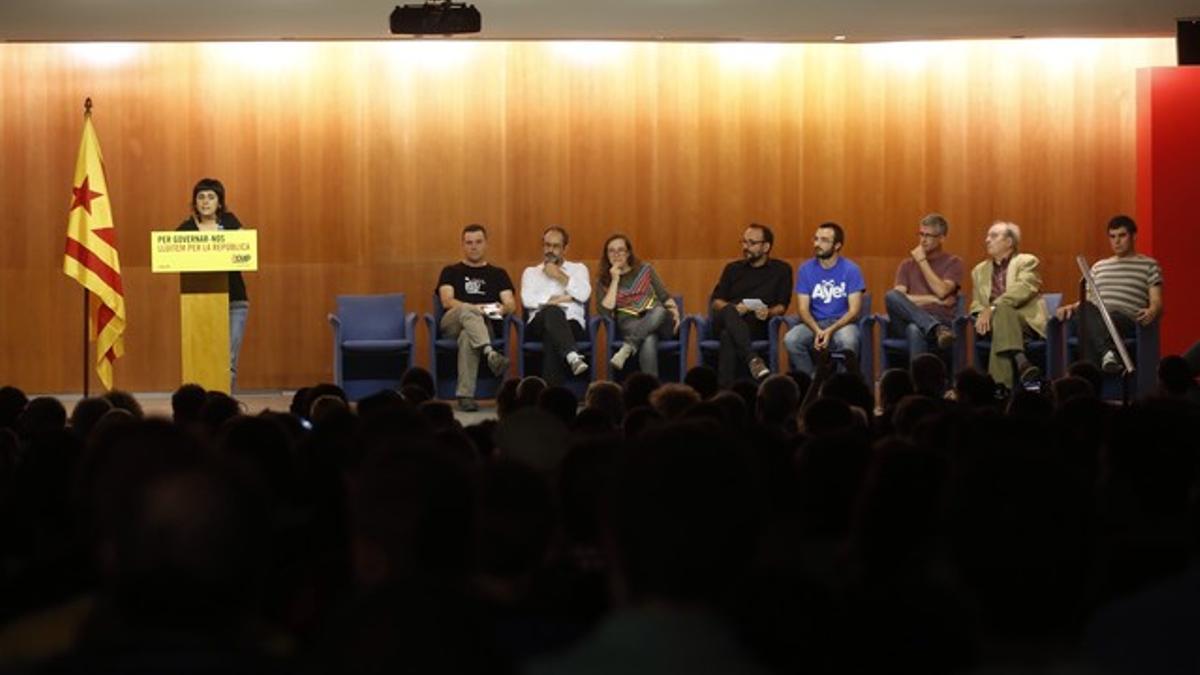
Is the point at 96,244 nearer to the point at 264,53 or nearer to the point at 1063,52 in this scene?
the point at 264,53

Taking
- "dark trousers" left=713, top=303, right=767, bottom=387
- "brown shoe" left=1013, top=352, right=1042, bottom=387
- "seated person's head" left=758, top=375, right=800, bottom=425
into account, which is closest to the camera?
"seated person's head" left=758, top=375, right=800, bottom=425

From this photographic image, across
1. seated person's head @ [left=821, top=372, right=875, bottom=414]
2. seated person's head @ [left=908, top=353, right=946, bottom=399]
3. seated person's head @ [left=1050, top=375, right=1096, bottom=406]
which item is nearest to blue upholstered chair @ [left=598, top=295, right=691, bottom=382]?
seated person's head @ [left=908, top=353, right=946, bottom=399]

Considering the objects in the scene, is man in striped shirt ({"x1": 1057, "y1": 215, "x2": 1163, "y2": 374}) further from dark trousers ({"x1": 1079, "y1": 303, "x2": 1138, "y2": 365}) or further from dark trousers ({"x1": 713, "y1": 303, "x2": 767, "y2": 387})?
dark trousers ({"x1": 713, "y1": 303, "x2": 767, "y2": 387})

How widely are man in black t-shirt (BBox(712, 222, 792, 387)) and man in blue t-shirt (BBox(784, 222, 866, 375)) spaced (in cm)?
15

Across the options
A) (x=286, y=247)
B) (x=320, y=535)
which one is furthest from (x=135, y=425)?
(x=286, y=247)

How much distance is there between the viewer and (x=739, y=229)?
46.6 feet

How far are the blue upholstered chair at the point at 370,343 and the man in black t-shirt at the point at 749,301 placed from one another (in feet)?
Result: 6.51

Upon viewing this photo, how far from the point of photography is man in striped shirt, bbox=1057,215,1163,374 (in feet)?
37.6

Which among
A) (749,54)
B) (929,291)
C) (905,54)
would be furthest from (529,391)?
(905,54)

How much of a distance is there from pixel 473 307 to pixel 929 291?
2.93 metres

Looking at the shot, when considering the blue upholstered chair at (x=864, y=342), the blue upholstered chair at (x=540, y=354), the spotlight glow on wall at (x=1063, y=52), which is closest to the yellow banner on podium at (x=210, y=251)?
the blue upholstered chair at (x=540, y=354)

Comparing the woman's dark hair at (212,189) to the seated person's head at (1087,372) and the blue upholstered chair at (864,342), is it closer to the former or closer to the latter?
the blue upholstered chair at (864,342)

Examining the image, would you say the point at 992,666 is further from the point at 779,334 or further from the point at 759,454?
the point at 779,334

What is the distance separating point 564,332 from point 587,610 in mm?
8877
